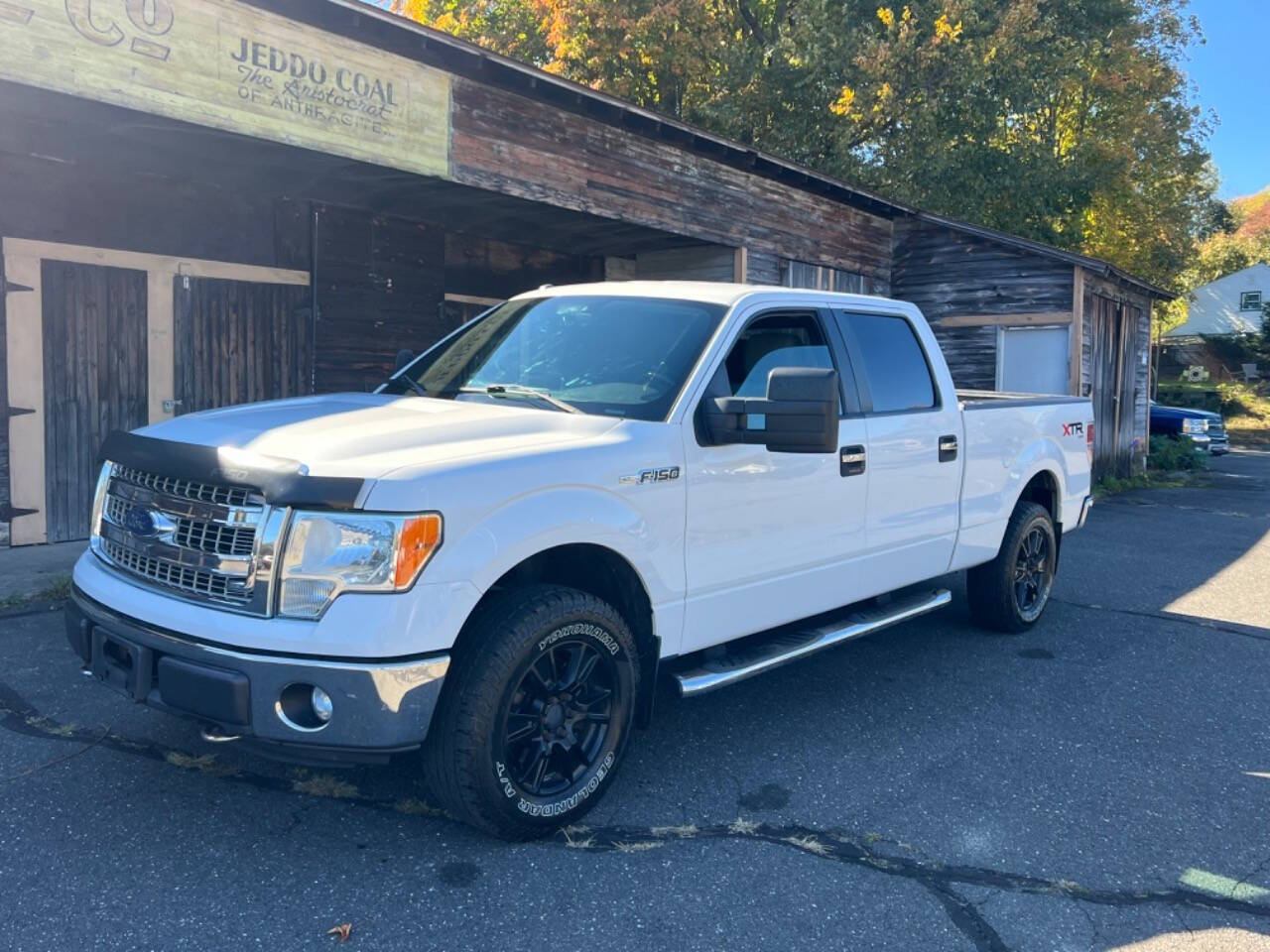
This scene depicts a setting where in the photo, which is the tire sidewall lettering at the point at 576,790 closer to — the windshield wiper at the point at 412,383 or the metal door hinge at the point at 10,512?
the windshield wiper at the point at 412,383

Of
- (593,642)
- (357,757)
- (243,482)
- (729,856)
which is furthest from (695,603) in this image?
(243,482)

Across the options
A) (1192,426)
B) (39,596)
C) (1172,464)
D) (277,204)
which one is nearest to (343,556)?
(39,596)

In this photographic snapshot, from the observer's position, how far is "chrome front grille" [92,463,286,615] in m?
2.99

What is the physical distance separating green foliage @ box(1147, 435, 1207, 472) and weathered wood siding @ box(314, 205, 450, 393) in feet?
50.1

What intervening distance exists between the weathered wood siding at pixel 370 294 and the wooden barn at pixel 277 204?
0.9 inches

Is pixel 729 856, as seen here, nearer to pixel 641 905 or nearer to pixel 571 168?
pixel 641 905

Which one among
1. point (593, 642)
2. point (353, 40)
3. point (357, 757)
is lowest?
point (357, 757)

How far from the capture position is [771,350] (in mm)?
4414

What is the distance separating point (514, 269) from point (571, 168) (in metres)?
3.00

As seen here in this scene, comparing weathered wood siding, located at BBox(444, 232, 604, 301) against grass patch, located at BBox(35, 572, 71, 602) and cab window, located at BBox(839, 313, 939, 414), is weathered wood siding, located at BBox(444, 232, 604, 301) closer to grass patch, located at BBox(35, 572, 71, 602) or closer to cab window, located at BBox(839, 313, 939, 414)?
grass patch, located at BBox(35, 572, 71, 602)

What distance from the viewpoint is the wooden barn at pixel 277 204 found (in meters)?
6.22

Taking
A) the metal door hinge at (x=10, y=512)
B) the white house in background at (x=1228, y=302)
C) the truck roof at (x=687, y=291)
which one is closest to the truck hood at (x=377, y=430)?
the truck roof at (x=687, y=291)

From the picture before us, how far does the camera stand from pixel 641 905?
3.00m

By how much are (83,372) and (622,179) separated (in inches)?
200
